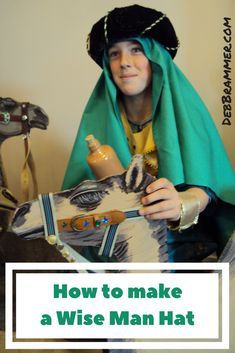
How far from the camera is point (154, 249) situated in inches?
22.1

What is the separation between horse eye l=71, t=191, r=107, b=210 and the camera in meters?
0.51

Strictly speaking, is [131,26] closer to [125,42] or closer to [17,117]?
[125,42]

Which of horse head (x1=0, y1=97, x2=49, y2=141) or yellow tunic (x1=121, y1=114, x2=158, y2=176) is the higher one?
horse head (x1=0, y1=97, x2=49, y2=141)

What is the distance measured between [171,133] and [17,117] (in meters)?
0.31

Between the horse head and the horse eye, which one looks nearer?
the horse eye

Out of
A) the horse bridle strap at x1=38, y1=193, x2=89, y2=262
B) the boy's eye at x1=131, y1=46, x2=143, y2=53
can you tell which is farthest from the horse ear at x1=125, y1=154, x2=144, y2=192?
the boy's eye at x1=131, y1=46, x2=143, y2=53

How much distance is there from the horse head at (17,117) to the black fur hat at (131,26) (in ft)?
0.60

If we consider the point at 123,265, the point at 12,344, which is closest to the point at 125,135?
the point at 123,265

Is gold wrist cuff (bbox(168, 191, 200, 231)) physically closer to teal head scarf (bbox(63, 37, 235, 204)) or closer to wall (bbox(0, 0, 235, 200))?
teal head scarf (bbox(63, 37, 235, 204))

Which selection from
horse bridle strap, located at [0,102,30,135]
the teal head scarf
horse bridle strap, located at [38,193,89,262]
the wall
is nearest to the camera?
horse bridle strap, located at [38,193,89,262]

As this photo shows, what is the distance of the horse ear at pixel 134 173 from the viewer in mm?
529

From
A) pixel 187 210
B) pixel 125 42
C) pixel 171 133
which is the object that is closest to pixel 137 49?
pixel 125 42

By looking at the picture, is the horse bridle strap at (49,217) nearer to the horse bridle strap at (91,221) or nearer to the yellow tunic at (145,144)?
the horse bridle strap at (91,221)

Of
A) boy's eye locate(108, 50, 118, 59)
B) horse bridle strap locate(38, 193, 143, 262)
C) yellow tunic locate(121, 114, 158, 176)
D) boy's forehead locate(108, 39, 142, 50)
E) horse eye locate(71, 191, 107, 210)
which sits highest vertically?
boy's forehead locate(108, 39, 142, 50)
